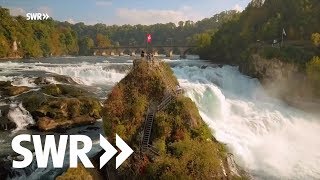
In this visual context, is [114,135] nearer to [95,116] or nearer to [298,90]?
[95,116]

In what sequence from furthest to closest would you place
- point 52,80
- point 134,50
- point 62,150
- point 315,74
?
point 134,50 < point 315,74 < point 52,80 < point 62,150

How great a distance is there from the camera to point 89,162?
60.2 feet

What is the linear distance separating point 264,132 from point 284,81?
46.9ft

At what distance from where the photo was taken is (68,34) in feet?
375

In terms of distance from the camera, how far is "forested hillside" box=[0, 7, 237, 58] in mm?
83312

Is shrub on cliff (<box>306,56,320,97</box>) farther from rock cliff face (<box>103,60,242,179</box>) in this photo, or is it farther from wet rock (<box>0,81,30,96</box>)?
wet rock (<box>0,81,30,96</box>)

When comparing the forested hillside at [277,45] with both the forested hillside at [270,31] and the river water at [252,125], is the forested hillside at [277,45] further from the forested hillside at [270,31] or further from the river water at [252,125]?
the river water at [252,125]

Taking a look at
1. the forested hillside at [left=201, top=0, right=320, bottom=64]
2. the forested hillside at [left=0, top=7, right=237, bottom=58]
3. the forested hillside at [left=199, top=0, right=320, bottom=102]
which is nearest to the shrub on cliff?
the forested hillside at [left=199, top=0, right=320, bottom=102]

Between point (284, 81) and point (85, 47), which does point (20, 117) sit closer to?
point (284, 81)

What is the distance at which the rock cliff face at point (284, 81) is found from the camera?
3844 cm

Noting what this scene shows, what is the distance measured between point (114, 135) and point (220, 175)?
5117mm

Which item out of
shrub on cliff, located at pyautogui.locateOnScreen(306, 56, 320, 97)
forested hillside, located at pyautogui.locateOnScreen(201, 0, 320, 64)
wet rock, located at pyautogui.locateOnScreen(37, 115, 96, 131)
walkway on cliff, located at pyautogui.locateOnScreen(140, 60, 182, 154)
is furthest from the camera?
forested hillside, located at pyautogui.locateOnScreen(201, 0, 320, 64)

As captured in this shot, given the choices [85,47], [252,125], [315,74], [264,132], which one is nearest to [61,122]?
[252,125]

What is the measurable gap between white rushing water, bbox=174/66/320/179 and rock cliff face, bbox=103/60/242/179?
12.4 feet
